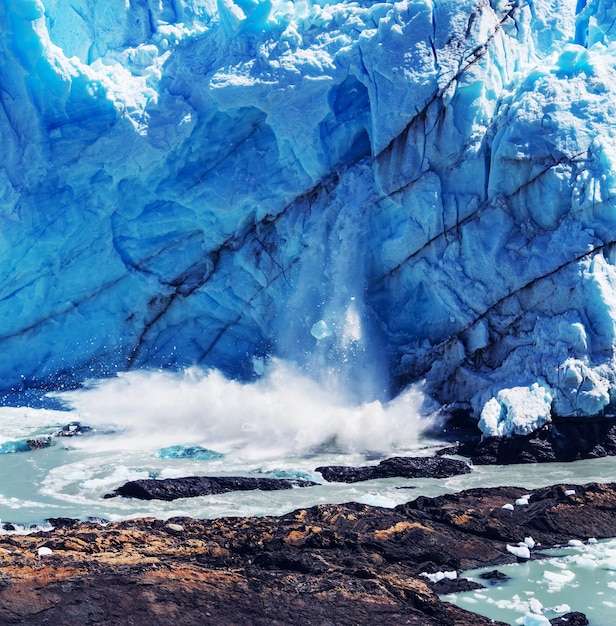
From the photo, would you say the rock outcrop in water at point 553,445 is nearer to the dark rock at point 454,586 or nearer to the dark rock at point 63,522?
the dark rock at point 454,586

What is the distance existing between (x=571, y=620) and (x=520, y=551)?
4.51 ft

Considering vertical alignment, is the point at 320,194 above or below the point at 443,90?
below

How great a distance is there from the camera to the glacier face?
11883 millimetres

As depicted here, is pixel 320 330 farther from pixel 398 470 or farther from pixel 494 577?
pixel 494 577

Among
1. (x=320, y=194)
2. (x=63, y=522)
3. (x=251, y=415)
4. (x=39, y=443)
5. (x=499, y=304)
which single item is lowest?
(x=63, y=522)

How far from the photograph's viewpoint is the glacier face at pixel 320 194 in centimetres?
1188

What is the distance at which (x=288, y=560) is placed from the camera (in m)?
7.05

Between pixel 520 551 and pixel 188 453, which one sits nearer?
pixel 520 551

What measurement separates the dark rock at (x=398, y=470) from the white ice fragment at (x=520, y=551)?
2.76 m

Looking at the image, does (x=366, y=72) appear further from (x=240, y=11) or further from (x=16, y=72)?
(x=16, y=72)

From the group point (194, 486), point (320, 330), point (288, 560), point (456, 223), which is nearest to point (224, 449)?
point (194, 486)

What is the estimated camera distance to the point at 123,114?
14148 millimetres

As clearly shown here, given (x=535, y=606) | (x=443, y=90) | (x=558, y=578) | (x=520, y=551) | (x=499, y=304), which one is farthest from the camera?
(x=443, y=90)

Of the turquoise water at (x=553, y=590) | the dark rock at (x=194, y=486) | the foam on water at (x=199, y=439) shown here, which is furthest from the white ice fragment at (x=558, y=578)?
the dark rock at (x=194, y=486)
